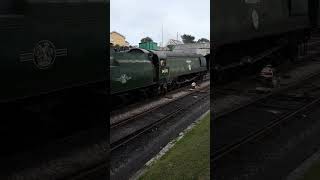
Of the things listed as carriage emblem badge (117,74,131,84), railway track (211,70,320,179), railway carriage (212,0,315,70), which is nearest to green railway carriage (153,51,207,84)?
carriage emblem badge (117,74,131,84)

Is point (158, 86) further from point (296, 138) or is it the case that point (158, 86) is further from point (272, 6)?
point (296, 138)

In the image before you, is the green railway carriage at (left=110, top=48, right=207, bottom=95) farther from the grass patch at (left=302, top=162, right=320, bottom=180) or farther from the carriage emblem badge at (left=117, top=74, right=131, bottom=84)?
the grass patch at (left=302, top=162, right=320, bottom=180)

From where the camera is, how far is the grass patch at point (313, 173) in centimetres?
623

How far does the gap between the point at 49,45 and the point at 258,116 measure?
188 inches

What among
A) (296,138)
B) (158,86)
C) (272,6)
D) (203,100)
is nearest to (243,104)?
(296,138)

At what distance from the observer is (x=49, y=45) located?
331 inches

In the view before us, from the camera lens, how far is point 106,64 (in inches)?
412

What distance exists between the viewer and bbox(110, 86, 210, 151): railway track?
33.2 ft

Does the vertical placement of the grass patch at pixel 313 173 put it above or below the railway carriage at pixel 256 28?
below

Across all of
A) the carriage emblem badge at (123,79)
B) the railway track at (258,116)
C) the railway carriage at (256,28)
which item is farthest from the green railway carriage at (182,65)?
the railway track at (258,116)

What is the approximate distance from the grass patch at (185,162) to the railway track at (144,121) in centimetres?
142

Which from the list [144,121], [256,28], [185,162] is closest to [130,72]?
[144,121]

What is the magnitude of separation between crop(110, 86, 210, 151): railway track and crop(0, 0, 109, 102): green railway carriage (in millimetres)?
1504

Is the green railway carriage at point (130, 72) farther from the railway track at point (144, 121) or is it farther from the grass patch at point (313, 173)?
the grass patch at point (313, 173)
